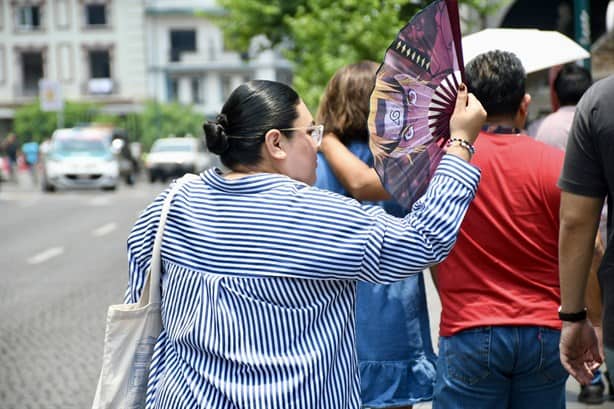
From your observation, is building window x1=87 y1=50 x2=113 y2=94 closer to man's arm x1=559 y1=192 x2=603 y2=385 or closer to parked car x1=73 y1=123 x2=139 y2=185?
parked car x1=73 y1=123 x2=139 y2=185

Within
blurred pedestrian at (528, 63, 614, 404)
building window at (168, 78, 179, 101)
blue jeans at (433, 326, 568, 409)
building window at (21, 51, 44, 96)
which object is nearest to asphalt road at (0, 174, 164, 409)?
blurred pedestrian at (528, 63, 614, 404)

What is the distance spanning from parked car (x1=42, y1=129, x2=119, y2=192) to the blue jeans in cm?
2902

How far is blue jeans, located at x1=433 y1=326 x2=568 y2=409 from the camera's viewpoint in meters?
3.25

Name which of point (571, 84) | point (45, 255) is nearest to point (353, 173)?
point (571, 84)

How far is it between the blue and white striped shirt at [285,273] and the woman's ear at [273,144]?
0.06 metres

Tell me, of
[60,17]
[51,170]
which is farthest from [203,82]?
[51,170]

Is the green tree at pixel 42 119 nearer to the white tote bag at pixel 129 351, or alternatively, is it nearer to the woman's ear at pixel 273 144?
the white tote bag at pixel 129 351

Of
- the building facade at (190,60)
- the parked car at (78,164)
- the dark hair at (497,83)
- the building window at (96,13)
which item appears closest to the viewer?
the dark hair at (497,83)

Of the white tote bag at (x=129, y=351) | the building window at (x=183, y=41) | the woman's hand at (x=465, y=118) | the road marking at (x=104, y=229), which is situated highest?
the woman's hand at (x=465, y=118)

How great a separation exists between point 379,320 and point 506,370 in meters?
0.75

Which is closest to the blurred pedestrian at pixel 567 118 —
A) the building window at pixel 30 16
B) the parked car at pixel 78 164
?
the parked car at pixel 78 164

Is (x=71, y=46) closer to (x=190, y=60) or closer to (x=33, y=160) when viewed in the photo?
(x=190, y=60)

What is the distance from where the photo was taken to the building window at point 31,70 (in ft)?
226

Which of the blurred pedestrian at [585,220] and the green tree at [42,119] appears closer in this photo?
the blurred pedestrian at [585,220]
